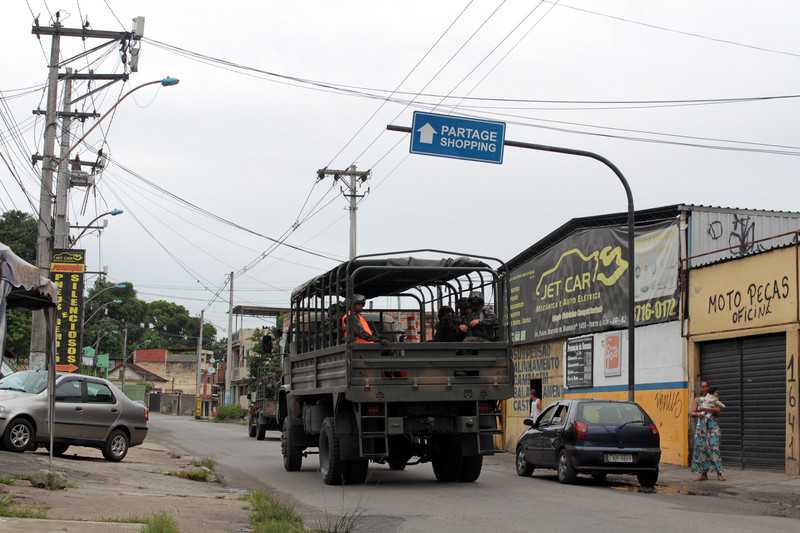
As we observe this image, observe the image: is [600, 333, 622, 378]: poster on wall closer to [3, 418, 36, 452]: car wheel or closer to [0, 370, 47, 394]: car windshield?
[0, 370, 47, 394]: car windshield

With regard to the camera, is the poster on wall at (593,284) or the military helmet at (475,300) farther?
the poster on wall at (593,284)

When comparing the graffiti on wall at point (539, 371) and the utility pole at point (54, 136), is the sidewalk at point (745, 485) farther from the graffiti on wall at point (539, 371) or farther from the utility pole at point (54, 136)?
the utility pole at point (54, 136)

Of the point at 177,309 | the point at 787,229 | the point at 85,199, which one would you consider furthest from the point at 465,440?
the point at 177,309

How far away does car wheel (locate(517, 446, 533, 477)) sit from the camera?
18.9 metres

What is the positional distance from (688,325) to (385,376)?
31.9 feet

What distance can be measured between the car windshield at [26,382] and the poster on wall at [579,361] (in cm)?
1365

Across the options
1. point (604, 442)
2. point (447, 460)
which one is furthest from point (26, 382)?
point (604, 442)

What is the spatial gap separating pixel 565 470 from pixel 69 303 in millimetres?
18063

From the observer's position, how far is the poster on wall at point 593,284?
2317 cm

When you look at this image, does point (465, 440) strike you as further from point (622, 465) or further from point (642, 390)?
point (642, 390)

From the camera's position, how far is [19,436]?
18047 mm

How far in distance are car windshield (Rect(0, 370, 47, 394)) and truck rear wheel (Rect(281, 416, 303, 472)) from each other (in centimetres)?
458

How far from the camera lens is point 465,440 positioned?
15781 mm

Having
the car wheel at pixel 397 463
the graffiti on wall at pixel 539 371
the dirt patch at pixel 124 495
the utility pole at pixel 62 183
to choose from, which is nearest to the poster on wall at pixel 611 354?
the graffiti on wall at pixel 539 371
